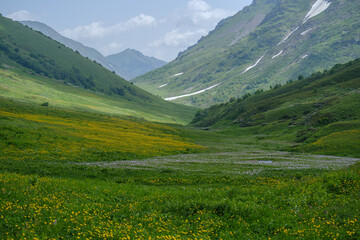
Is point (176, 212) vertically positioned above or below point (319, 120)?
below

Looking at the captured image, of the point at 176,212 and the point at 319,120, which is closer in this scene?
the point at 176,212

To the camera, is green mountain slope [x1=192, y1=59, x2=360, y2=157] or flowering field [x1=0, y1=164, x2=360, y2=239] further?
green mountain slope [x1=192, y1=59, x2=360, y2=157]

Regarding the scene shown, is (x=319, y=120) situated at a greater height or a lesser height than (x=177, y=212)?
greater

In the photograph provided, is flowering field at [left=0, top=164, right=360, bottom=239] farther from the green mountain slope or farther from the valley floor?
the green mountain slope

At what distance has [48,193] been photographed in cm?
1877

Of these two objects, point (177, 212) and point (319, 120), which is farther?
point (319, 120)

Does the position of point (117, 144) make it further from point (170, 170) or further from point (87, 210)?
point (87, 210)

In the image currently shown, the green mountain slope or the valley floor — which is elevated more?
the green mountain slope

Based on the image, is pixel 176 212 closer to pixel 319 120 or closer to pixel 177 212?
pixel 177 212

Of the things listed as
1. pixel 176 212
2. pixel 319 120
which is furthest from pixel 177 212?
pixel 319 120

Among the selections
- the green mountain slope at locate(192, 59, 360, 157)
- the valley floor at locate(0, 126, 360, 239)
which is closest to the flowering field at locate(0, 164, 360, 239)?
the valley floor at locate(0, 126, 360, 239)

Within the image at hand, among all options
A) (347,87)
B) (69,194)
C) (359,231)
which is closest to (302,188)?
(359,231)

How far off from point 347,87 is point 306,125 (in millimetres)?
62524

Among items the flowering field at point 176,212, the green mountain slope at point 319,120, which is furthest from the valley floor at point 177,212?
the green mountain slope at point 319,120
